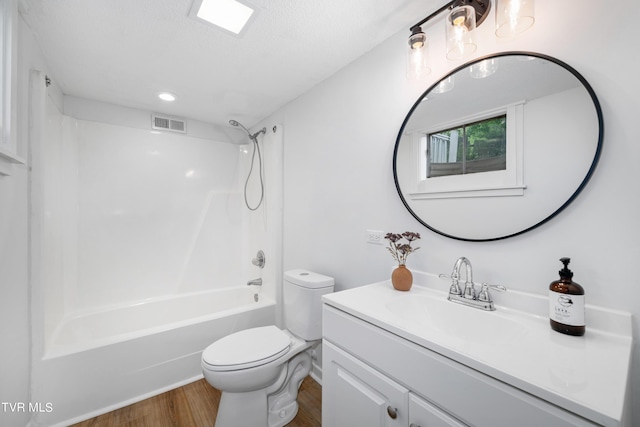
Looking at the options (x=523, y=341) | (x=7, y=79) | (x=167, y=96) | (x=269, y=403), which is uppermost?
(x=167, y=96)

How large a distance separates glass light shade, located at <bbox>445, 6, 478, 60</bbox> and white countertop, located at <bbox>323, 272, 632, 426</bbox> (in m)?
1.02

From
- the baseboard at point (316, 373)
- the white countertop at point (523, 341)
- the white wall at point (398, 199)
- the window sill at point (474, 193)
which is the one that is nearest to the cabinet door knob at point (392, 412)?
the white countertop at point (523, 341)

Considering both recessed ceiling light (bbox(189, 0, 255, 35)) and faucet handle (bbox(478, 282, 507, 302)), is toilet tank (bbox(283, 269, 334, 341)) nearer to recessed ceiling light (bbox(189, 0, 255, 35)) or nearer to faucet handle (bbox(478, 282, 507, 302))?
faucet handle (bbox(478, 282, 507, 302))

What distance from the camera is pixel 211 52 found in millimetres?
1612

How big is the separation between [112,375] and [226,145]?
2289 millimetres

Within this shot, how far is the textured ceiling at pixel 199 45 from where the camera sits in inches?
49.9

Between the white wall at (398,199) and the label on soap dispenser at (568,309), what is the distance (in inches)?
5.4

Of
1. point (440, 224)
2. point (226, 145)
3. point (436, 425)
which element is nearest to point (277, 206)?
point (226, 145)

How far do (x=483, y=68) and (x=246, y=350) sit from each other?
1838 mm

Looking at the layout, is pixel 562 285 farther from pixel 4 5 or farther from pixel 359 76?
pixel 4 5

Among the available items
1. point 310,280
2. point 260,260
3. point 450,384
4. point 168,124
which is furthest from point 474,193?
point 168,124

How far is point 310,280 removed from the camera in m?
1.71

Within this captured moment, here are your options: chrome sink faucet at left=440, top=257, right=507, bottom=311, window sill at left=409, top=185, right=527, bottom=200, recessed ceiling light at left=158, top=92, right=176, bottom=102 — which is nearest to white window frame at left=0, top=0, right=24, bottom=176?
recessed ceiling light at left=158, top=92, right=176, bottom=102

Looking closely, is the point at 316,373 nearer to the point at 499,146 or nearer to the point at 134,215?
the point at 499,146
